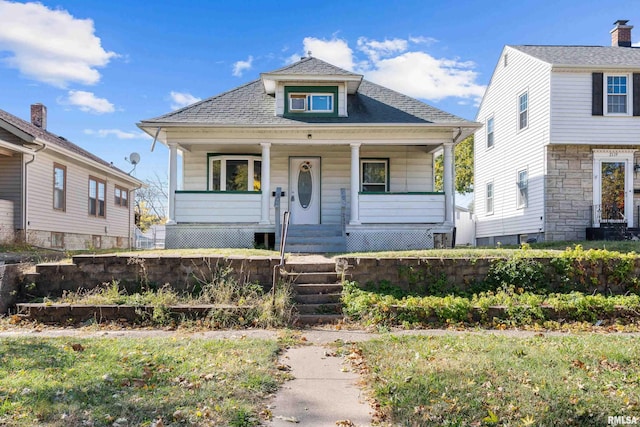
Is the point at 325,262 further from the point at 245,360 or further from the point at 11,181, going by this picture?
the point at 11,181

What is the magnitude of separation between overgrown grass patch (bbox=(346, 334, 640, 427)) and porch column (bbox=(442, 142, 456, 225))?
770 cm

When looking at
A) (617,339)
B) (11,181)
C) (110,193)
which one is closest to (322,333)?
(617,339)

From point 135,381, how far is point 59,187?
15.3m

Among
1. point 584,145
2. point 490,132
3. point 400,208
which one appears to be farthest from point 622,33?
point 400,208

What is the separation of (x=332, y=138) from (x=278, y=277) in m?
6.15

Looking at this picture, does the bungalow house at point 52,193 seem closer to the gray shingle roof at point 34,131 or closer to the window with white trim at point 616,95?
the gray shingle roof at point 34,131

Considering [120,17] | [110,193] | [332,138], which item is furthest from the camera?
[110,193]

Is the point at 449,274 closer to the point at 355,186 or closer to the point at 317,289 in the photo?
the point at 317,289

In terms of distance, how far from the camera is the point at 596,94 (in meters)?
15.1

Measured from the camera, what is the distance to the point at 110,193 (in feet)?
71.7

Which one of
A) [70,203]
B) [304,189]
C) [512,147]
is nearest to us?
[304,189]

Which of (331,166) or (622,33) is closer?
(331,166)

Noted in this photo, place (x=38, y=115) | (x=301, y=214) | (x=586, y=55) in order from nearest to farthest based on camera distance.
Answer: (x=301, y=214) → (x=586, y=55) → (x=38, y=115)

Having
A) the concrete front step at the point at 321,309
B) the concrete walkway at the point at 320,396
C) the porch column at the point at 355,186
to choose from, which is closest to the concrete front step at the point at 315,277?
the concrete front step at the point at 321,309
